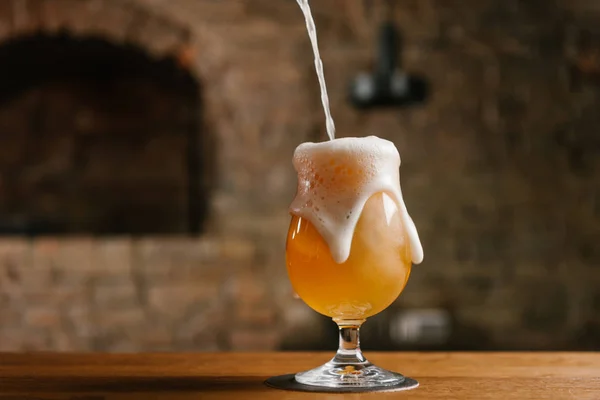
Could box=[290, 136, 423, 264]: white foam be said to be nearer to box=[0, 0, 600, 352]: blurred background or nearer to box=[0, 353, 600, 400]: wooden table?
box=[0, 353, 600, 400]: wooden table

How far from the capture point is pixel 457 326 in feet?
11.3

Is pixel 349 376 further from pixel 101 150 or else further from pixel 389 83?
pixel 101 150

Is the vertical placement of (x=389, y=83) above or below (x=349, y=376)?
above

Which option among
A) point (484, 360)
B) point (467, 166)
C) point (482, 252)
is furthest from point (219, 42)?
point (484, 360)

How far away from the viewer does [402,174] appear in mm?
3502

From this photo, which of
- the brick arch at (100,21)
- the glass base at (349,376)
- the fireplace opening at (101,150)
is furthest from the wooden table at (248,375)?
the fireplace opening at (101,150)

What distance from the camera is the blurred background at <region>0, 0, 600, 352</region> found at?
3.34 meters

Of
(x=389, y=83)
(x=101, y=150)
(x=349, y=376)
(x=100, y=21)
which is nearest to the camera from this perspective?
(x=349, y=376)

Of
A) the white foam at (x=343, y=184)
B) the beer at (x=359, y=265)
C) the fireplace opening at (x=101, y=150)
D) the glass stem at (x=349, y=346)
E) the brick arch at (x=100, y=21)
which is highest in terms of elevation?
the brick arch at (x=100, y=21)

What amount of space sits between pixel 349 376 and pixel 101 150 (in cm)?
304

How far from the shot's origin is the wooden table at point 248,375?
2.73 ft

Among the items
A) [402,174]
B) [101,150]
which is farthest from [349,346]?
[101,150]

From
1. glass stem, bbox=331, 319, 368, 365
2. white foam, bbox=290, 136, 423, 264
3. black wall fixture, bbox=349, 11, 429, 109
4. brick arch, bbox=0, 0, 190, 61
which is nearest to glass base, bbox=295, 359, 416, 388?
glass stem, bbox=331, 319, 368, 365

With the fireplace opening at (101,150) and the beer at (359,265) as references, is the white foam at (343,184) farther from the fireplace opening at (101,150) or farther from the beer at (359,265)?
the fireplace opening at (101,150)
